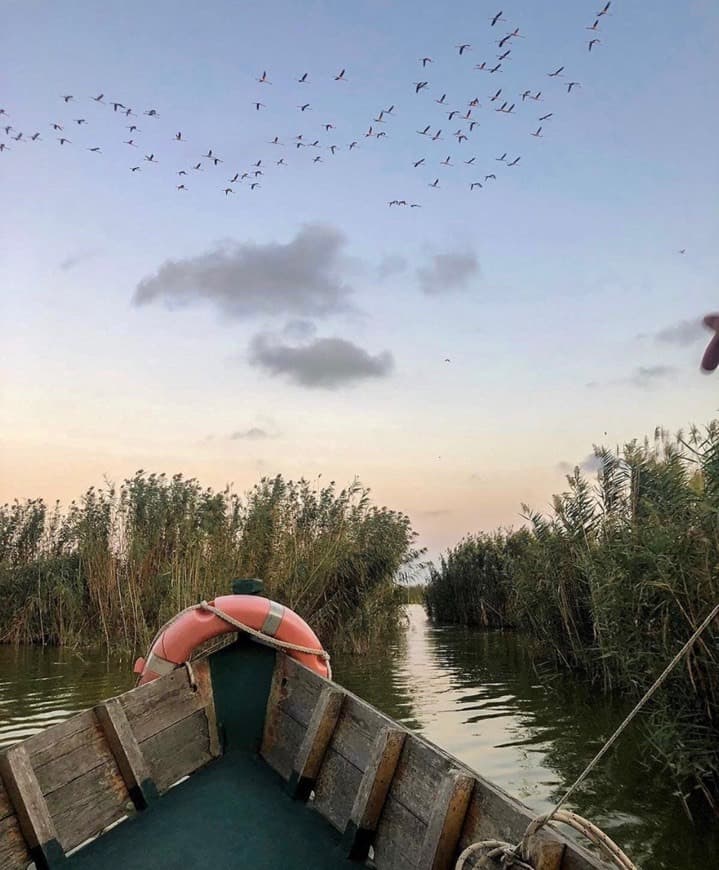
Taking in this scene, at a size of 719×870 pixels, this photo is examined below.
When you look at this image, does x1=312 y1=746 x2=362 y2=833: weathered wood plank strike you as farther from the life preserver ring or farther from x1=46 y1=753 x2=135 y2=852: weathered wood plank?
x1=46 y1=753 x2=135 y2=852: weathered wood plank

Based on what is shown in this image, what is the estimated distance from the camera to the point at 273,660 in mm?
4395

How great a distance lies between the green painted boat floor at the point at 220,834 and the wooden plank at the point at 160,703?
0.34 metres

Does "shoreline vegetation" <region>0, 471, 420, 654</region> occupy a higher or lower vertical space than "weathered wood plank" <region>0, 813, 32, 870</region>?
higher

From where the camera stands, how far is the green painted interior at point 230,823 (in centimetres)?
326

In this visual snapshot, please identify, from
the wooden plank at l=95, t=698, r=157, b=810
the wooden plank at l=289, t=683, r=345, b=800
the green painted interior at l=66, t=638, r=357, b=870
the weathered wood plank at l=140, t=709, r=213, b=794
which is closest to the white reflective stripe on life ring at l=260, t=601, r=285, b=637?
the green painted interior at l=66, t=638, r=357, b=870

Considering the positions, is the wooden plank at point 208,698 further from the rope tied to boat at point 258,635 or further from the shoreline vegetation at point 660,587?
the shoreline vegetation at point 660,587

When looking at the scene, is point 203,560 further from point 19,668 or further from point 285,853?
point 285,853

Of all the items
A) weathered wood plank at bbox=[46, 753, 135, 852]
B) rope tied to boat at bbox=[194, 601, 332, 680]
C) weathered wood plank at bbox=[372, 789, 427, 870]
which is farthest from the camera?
rope tied to boat at bbox=[194, 601, 332, 680]

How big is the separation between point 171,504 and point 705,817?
39.6 feet

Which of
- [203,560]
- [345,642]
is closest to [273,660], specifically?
[203,560]

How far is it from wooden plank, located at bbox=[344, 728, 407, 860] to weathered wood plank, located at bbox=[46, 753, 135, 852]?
1.19m

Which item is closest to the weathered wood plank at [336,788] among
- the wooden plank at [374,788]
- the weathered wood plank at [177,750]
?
the wooden plank at [374,788]

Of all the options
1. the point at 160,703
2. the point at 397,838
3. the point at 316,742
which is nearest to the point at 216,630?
the point at 160,703

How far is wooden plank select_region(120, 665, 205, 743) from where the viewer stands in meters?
3.85
